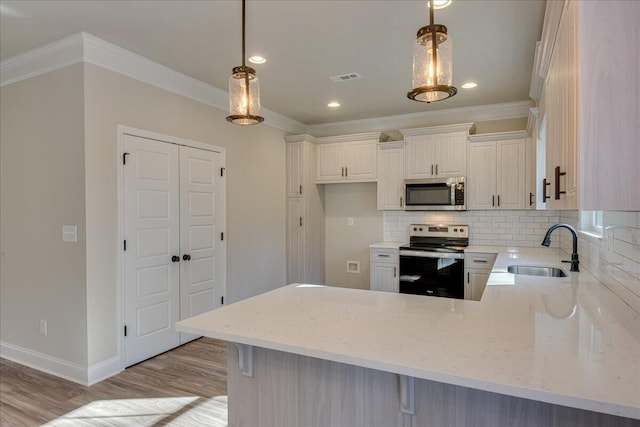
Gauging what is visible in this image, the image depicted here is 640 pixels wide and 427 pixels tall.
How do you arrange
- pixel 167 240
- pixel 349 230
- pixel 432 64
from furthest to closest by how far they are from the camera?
pixel 349 230 < pixel 167 240 < pixel 432 64

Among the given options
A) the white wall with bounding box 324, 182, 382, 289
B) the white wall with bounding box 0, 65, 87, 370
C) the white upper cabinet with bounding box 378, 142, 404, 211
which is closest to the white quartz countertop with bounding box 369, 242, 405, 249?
the white wall with bounding box 324, 182, 382, 289

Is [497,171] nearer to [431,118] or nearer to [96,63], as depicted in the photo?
[431,118]

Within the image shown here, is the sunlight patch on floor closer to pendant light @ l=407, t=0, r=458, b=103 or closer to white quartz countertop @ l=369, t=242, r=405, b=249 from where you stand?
pendant light @ l=407, t=0, r=458, b=103

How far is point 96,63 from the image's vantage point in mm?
2904

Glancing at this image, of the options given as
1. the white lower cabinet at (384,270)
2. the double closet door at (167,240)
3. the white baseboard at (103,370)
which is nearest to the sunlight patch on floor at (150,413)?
the white baseboard at (103,370)

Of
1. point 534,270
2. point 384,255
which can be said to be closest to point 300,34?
point 534,270

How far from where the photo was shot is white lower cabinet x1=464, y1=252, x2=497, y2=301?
161 inches

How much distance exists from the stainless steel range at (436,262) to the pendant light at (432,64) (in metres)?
3.13

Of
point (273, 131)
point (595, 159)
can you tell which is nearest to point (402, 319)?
point (595, 159)

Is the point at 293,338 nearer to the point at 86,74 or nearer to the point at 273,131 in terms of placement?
the point at 86,74

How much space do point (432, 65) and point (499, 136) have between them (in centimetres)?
339

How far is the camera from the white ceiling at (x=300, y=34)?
2.44 meters

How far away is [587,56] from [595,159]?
0.34m

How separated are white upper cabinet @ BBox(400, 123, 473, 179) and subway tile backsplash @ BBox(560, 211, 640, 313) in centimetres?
214
